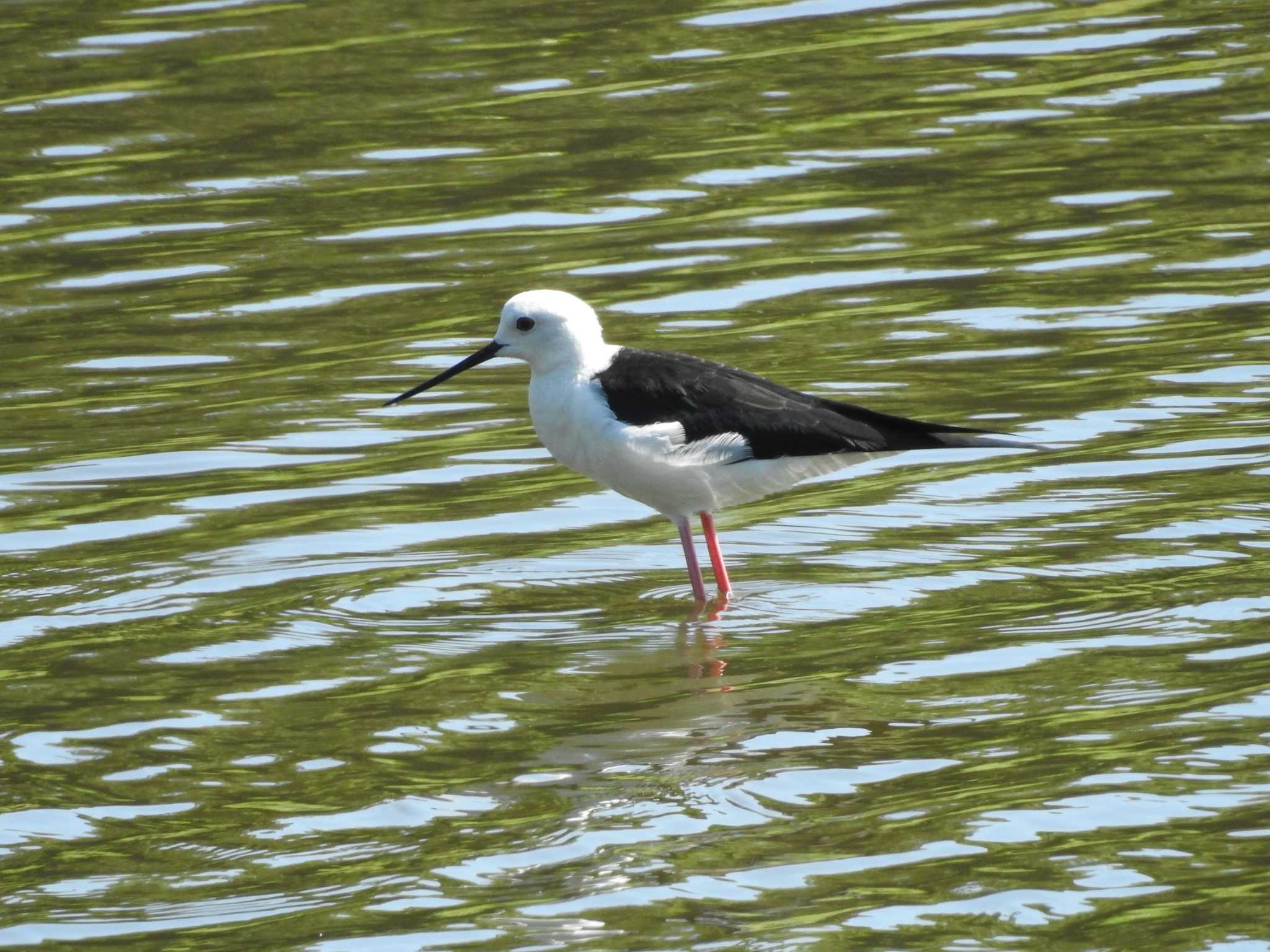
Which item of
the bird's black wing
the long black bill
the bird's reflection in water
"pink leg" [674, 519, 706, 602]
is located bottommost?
the bird's reflection in water

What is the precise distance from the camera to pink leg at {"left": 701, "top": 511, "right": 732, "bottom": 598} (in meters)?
7.82

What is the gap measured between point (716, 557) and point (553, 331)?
1.03 metres

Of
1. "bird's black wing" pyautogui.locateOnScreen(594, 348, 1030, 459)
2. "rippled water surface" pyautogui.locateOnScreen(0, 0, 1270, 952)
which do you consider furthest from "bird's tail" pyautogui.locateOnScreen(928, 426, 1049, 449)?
"rippled water surface" pyautogui.locateOnScreen(0, 0, 1270, 952)

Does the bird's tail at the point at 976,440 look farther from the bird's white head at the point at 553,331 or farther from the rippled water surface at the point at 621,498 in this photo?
the bird's white head at the point at 553,331

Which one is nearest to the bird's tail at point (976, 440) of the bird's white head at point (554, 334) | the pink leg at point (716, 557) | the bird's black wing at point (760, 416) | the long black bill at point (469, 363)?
the bird's black wing at point (760, 416)

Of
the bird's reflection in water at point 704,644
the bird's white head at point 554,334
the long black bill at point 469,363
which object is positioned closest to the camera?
the bird's reflection in water at point 704,644

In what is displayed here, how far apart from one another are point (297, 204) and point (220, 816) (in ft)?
24.0

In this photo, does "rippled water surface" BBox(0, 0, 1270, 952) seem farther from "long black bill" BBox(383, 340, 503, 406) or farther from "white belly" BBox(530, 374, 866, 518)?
"long black bill" BBox(383, 340, 503, 406)

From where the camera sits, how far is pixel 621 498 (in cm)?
909

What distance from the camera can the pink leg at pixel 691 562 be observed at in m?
7.79

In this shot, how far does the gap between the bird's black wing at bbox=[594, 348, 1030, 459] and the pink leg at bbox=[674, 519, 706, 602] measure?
40 centimetres

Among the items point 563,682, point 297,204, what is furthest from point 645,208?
point 563,682

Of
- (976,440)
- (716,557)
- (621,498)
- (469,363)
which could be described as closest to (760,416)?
(716,557)

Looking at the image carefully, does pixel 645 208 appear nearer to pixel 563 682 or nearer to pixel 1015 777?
pixel 563 682
